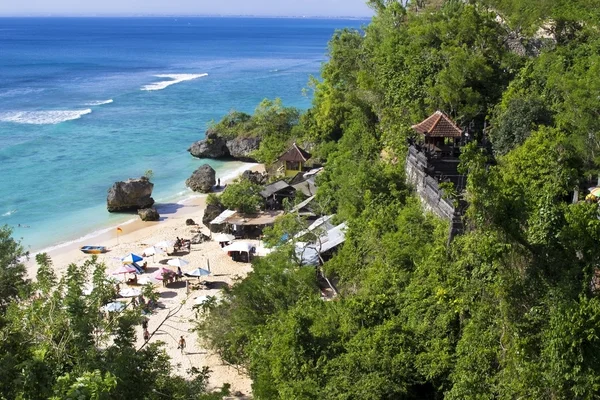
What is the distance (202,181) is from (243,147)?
693 centimetres

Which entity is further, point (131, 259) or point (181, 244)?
point (181, 244)

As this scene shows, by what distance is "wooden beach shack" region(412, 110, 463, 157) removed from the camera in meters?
19.5

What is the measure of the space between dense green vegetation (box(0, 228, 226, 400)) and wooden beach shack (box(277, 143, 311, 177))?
22123 millimetres

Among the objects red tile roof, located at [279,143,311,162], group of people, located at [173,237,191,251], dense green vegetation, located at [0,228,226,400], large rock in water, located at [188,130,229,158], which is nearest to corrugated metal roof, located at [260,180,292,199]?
red tile roof, located at [279,143,311,162]

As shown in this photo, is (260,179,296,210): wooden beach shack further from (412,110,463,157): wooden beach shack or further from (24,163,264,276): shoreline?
(412,110,463,157): wooden beach shack

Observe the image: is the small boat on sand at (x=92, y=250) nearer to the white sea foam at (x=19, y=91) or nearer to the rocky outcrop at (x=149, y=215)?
the rocky outcrop at (x=149, y=215)

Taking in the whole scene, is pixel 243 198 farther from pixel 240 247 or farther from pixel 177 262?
pixel 177 262

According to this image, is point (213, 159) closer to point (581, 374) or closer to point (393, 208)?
point (393, 208)

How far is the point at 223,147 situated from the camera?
→ 141ft

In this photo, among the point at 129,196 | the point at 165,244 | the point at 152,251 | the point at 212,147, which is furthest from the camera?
the point at 212,147

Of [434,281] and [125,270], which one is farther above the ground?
[434,281]

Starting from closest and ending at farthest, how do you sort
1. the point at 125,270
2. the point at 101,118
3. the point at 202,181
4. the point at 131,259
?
the point at 125,270
the point at 131,259
the point at 202,181
the point at 101,118

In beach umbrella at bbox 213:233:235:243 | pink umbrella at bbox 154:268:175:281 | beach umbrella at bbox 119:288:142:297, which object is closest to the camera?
beach umbrella at bbox 119:288:142:297

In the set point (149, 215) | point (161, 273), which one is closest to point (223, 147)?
point (149, 215)
